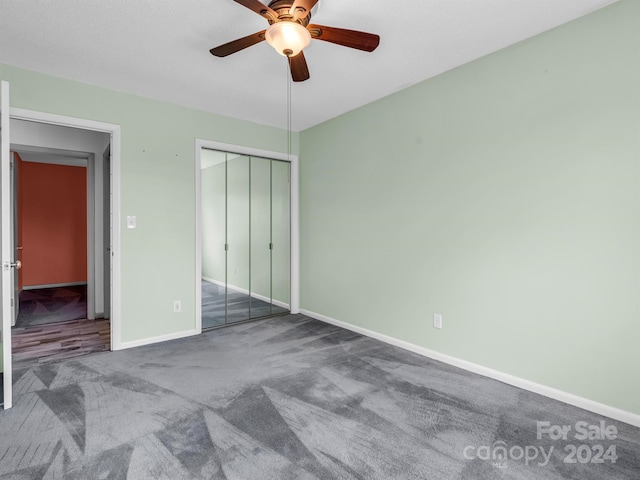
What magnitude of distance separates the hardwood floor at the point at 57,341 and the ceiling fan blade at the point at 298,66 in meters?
3.10

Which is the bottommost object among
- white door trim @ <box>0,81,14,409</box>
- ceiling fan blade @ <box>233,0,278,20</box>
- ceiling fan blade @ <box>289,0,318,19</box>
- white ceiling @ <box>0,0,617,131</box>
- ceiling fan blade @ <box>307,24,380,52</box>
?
white door trim @ <box>0,81,14,409</box>

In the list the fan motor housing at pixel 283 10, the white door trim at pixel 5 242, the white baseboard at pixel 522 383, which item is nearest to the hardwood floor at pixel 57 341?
the white door trim at pixel 5 242

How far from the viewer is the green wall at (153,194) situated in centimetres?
331

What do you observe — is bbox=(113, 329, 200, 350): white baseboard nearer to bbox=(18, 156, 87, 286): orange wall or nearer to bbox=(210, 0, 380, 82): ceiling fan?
bbox=(210, 0, 380, 82): ceiling fan

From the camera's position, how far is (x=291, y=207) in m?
4.71

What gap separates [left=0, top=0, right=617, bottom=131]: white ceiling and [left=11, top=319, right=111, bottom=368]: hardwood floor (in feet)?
8.27

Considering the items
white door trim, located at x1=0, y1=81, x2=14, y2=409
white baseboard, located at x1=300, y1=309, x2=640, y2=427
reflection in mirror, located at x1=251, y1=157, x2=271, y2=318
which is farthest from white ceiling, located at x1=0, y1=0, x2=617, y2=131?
white baseboard, located at x1=300, y1=309, x2=640, y2=427

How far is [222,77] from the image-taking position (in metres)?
3.09

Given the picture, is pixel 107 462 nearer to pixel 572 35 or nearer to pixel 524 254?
pixel 524 254

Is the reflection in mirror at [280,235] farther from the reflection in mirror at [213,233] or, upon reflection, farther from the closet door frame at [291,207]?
the reflection in mirror at [213,233]

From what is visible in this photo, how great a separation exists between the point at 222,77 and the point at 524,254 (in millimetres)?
2857

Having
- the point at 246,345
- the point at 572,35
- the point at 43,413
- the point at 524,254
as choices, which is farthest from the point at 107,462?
the point at 572,35

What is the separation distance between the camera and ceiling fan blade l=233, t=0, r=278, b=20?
1708 millimetres

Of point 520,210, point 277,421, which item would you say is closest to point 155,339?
point 277,421
